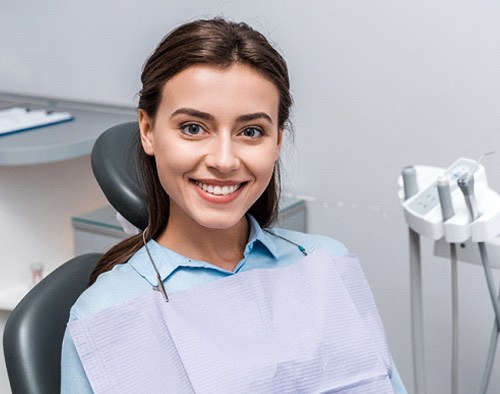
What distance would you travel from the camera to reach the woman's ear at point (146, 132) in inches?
45.7

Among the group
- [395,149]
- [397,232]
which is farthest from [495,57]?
[397,232]

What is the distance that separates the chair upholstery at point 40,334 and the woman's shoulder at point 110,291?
0.22 ft

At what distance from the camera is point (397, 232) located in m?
2.08

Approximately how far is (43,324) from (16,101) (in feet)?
5.54

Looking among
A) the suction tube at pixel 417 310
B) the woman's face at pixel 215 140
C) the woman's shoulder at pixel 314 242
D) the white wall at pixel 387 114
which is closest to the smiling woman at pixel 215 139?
the woman's face at pixel 215 140

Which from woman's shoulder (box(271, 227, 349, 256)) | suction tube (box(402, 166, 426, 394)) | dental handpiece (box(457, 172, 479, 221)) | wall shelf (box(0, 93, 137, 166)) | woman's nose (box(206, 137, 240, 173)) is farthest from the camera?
wall shelf (box(0, 93, 137, 166))

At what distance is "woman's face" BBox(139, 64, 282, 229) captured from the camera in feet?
3.54

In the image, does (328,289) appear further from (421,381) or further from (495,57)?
(495,57)

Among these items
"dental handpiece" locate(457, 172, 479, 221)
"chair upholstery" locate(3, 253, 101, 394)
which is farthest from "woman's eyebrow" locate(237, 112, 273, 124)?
"dental handpiece" locate(457, 172, 479, 221)

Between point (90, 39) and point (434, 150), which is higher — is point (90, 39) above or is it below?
above

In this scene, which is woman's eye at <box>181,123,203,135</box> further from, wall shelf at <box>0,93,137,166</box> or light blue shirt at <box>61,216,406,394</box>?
wall shelf at <box>0,93,137,166</box>

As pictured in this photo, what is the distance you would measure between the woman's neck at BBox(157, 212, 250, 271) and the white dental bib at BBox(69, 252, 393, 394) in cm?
6

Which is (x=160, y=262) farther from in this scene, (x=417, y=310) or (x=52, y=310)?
(x=417, y=310)

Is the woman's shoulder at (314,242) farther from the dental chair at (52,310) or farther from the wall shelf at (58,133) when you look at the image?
the wall shelf at (58,133)
